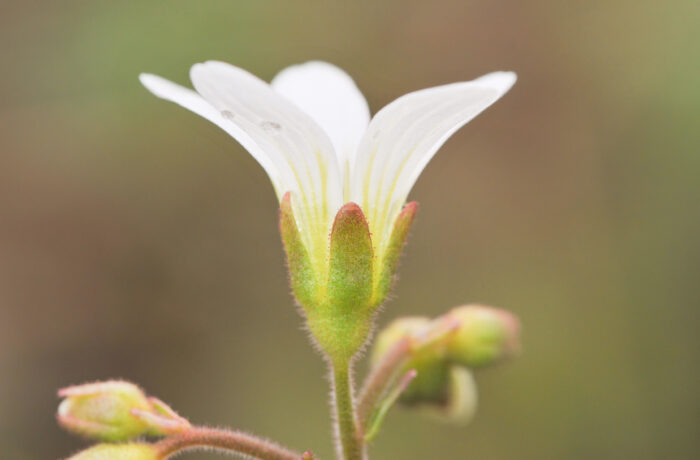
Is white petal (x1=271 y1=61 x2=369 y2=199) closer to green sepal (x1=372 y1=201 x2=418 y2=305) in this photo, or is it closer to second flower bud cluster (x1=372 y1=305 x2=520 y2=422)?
green sepal (x1=372 y1=201 x2=418 y2=305)

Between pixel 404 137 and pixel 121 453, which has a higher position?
pixel 404 137

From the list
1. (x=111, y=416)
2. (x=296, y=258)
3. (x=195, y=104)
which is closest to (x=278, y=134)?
(x=195, y=104)

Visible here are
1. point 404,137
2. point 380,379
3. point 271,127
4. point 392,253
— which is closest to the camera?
point 271,127

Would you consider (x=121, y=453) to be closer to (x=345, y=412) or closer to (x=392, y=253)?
(x=345, y=412)

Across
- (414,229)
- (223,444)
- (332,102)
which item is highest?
(414,229)

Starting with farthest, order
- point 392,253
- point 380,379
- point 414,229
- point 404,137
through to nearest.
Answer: point 414,229
point 380,379
point 392,253
point 404,137

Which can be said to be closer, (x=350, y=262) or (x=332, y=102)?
(x=350, y=262)
